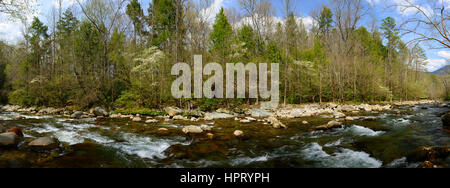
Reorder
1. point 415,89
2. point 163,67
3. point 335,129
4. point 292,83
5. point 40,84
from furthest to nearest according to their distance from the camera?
point 415,89 → point 292,83 → point 40,84 → point 163,67 → point 335,129

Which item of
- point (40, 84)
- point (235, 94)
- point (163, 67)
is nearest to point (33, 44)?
point (40, 84)

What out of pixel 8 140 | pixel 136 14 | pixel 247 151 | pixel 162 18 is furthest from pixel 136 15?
pixel 247 151

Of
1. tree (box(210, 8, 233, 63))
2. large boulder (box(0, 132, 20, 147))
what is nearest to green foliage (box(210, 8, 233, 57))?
tree (box(210, 8, 233, 63))

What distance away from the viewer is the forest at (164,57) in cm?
1468

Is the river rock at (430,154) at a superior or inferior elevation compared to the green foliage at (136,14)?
inferior

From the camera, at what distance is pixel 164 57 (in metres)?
14.3

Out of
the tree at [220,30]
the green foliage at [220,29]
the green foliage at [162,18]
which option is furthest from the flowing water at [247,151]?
the green foliage at [162,18]

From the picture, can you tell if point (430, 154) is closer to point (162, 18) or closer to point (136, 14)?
point (162, 18)

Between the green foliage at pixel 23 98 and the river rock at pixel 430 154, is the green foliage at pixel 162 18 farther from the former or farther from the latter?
the river rock at pixel 430 154

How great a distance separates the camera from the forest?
1468cm

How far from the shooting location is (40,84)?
17672 mm

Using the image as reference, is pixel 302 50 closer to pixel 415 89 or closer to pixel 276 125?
pixel 276 125
